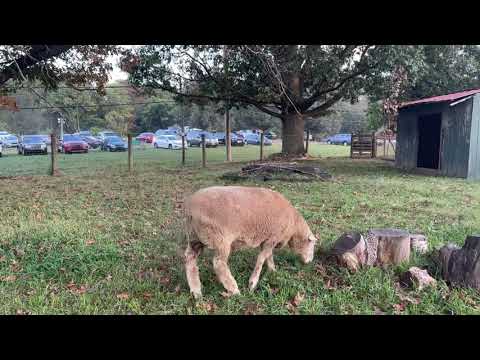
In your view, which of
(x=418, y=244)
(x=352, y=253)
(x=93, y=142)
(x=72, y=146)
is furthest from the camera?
(x=93, y=142)

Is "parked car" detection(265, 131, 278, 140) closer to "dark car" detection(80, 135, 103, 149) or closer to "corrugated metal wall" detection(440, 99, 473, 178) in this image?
"dark car" detection(80, 135, 103, 149)

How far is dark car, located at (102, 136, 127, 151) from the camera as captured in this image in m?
31.3

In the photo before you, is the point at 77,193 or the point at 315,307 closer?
the point at 315,307

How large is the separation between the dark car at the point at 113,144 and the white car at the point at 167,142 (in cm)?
391

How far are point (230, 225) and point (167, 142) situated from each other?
105 feet

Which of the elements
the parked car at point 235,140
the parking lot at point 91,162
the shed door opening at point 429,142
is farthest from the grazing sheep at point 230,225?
the parked car at point 235,140

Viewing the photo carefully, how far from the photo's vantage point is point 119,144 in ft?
104

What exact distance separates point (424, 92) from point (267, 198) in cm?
2165

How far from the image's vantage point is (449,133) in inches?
593

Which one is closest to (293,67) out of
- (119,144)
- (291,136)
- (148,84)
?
(291,136)

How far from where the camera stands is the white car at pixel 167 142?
35.0 meters

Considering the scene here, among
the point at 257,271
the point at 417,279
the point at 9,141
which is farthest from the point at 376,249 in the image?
the point at 9,141

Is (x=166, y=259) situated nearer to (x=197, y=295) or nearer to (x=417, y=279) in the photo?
(x=197, y=295)

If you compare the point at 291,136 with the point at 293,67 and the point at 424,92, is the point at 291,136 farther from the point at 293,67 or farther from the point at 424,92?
the point at 424,92
